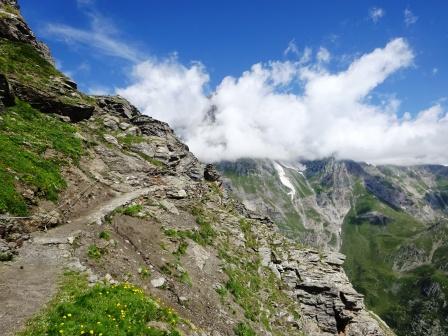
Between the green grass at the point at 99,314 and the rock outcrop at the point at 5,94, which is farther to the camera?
the rock outcrop at the point at 5,94

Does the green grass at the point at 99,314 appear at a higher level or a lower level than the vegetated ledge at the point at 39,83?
lower

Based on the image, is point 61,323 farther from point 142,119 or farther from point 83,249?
point 142,119

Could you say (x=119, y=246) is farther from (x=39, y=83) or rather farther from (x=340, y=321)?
(x=39, y=83)

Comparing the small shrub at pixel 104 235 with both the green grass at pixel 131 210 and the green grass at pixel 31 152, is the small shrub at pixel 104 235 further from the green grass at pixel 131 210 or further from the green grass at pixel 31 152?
the green grass at pixel 31 152

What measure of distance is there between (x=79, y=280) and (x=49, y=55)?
69.4 meters

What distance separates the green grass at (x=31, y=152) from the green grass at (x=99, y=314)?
1302 cm

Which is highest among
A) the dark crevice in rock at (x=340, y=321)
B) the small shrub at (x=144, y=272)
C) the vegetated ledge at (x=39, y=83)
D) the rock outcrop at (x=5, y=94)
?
the vegetated ledge at (x=39, y=83)

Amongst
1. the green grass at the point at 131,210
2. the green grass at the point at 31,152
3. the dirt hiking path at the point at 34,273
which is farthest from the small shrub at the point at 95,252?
the green grass at the point at 131,210

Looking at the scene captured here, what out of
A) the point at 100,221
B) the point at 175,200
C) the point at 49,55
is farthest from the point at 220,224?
the point at 49,55

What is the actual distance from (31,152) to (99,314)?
87.1ft

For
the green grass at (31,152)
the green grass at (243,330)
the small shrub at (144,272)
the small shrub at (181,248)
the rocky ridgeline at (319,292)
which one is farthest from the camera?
the rocky ridgeline at (319,292)

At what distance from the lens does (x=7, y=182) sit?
3319 centimetres

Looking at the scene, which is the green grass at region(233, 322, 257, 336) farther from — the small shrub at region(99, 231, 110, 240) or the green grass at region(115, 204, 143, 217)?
the green grass at region(115, 204, 143, 217)

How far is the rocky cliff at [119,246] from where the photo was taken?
2238cm
